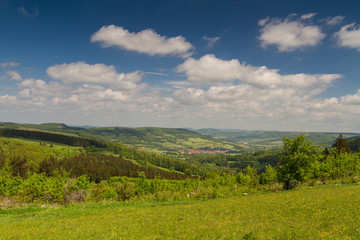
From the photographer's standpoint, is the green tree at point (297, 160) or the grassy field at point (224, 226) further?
the green tree at point (297, 160)

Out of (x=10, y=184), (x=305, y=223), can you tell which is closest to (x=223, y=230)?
(x=305, y=223)

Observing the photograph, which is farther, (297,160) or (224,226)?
(297,160)

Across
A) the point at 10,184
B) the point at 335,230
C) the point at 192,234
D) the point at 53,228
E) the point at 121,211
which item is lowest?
the point at 10,184

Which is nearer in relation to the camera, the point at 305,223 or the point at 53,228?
the point at 305,223

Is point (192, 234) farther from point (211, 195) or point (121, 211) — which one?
point (211, 195)

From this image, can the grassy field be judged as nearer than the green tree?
Yes

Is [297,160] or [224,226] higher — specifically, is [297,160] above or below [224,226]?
above

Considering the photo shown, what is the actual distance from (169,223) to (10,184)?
55624 millimetres

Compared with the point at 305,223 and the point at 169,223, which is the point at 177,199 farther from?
the point at 305,223

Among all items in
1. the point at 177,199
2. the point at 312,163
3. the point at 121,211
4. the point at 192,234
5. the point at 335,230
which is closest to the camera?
the point at 335,230

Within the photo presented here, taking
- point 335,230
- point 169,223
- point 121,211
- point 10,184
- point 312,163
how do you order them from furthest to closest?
point 10,184
point 312,163
point 121,211
point 169,223
point 335,230

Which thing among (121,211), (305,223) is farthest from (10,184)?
(305,223)

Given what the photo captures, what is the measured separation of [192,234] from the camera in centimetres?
1424

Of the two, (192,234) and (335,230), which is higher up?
(335,230)
